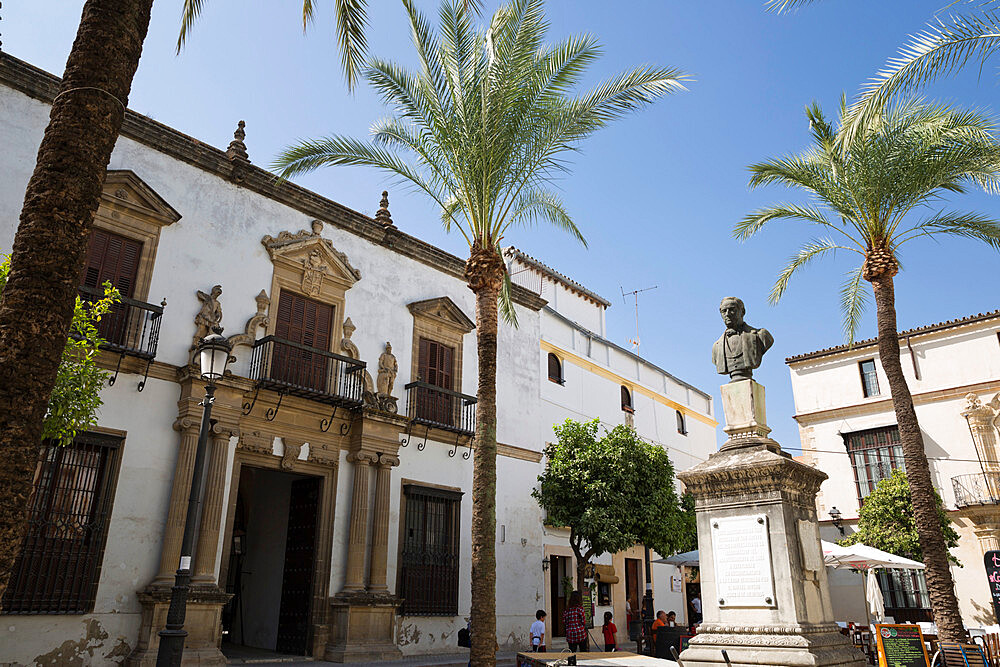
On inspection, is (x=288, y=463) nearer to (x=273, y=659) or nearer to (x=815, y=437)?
(x=273, y=659)

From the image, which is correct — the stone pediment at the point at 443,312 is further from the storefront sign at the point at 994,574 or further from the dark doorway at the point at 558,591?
the storefront sign at the point at 994,574

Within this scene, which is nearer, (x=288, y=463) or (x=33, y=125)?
(x=33, y=125)

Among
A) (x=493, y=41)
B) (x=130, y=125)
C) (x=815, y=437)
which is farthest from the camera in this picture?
(x=815, y=437)

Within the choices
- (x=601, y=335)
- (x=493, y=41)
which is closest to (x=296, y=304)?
(x=493, y=41)

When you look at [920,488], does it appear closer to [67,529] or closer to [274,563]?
[274,563]

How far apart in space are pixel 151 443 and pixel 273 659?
15.5ft

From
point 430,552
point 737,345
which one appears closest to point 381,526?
point 430,552

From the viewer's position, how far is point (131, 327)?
12.5 meters

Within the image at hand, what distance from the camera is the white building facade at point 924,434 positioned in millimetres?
22797

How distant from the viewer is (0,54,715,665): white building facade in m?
11.6

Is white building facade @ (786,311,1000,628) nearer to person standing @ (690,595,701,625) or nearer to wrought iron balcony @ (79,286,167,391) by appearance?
person standing @ (690,595,701,625)

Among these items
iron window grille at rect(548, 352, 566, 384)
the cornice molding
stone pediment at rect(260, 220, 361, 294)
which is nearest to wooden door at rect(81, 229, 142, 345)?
the cornice molding

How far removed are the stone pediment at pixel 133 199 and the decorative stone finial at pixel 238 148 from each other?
1.90 metres

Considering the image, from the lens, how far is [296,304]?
15.3m
